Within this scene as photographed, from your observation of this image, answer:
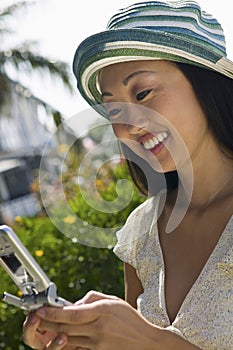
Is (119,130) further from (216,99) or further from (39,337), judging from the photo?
(39,337)

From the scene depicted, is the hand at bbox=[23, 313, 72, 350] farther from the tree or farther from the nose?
the tree

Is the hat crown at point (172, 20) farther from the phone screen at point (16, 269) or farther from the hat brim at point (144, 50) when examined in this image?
the phone screen at point (16, 269)

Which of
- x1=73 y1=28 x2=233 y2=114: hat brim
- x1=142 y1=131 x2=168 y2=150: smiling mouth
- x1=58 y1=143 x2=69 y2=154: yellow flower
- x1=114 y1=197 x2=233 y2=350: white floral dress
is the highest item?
x1=73 y1=28 x2=233 y2=114: hat brim

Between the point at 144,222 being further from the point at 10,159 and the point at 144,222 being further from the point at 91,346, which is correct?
the point at 10,159

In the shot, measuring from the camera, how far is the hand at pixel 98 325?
2.14 m

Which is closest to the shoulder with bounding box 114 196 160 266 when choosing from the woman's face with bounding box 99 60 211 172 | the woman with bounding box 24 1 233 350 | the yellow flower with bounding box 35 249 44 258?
the woman with bounding box 24 1 233 350

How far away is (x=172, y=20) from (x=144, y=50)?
5.7 inches

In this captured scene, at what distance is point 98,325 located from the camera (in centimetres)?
219

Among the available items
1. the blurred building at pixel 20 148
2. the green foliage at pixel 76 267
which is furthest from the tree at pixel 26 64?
the green foliage at pixel 76 267

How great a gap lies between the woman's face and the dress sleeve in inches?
16.8

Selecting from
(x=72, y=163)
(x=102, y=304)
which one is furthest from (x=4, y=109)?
(x=102, y=304)

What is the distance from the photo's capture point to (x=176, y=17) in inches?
109

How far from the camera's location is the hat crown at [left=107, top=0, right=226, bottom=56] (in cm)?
275

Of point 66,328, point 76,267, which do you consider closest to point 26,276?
point 66,328
